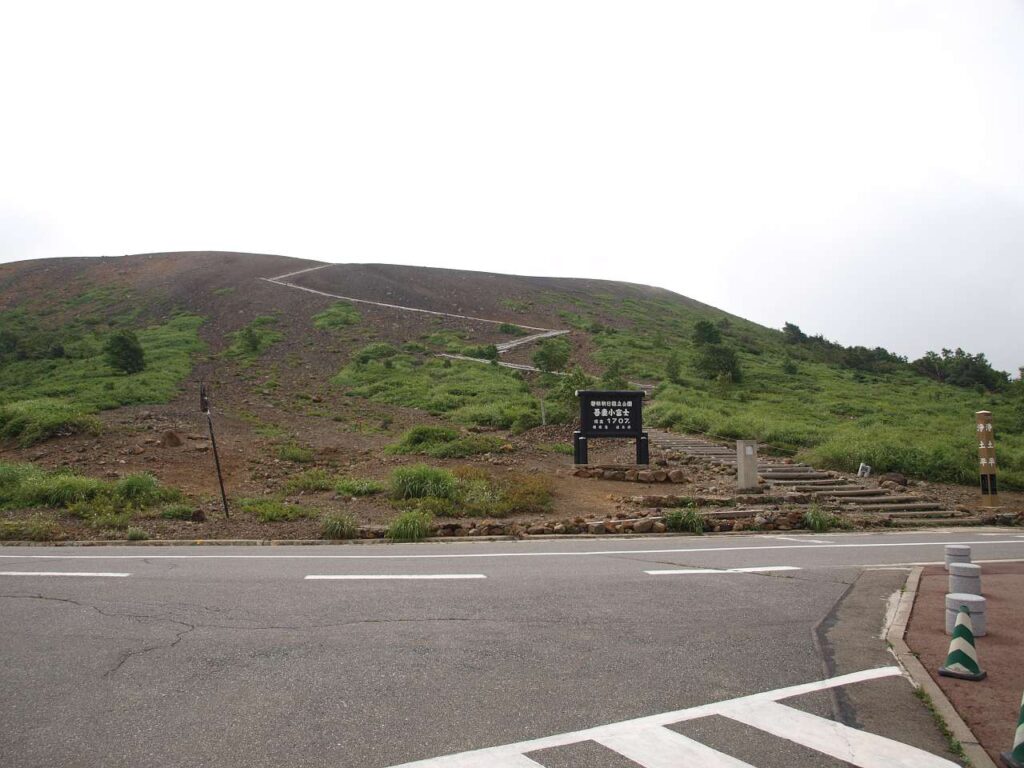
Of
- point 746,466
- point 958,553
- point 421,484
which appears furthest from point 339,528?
point 958,553

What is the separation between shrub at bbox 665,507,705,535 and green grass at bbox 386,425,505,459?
8414 millimetres

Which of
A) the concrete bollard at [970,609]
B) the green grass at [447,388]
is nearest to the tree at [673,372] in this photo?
the green grass at [447,388]

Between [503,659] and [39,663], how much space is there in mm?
3158

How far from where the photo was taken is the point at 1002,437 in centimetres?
2930

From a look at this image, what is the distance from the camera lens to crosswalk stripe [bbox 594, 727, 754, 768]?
152 inches

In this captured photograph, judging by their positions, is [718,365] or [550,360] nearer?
[550,360]

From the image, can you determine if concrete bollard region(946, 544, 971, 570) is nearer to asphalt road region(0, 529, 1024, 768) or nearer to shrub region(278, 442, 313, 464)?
asphalt road region(0, 529, 1024, 768)

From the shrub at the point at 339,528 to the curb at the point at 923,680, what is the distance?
331 inches

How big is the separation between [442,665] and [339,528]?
27.1ft

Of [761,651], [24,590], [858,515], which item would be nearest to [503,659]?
[761,651]

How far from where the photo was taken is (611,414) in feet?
69.2

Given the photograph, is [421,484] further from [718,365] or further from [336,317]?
[336,317]

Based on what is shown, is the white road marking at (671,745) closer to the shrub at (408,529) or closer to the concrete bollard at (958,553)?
the concrete bollard at (958,553)

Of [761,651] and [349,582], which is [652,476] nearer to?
[349,582]
